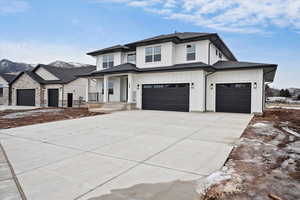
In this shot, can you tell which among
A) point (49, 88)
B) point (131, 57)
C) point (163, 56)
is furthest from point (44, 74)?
point (163, 56)

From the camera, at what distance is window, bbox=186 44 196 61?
1474 cm

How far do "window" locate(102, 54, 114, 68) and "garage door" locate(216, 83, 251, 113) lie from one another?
11.3 meters

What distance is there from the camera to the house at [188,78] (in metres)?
12.8

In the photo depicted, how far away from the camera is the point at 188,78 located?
1380 cm

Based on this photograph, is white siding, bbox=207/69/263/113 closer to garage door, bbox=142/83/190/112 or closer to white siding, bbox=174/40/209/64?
white siding, bbox=174/40/209/64

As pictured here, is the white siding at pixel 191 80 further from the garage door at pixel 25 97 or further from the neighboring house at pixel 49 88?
the garage door at pixel 25 97

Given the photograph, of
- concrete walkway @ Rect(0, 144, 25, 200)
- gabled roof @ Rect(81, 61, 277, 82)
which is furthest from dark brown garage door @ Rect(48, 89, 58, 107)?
concrete walkway @ Rect(0, 144, 25, 200)

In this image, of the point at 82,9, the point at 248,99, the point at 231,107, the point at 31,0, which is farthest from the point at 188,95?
the point at 31,0

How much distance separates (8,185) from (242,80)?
13.8 meters

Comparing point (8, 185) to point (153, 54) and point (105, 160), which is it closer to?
point (105, 160)

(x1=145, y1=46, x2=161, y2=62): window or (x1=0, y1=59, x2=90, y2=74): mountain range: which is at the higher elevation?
(x1=0, y1=59, x2=90, y2=74): mountain range

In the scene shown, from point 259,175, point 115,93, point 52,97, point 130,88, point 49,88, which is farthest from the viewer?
point 49,88

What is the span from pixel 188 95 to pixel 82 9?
10.9 meters

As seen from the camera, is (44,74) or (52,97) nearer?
(52,97)
